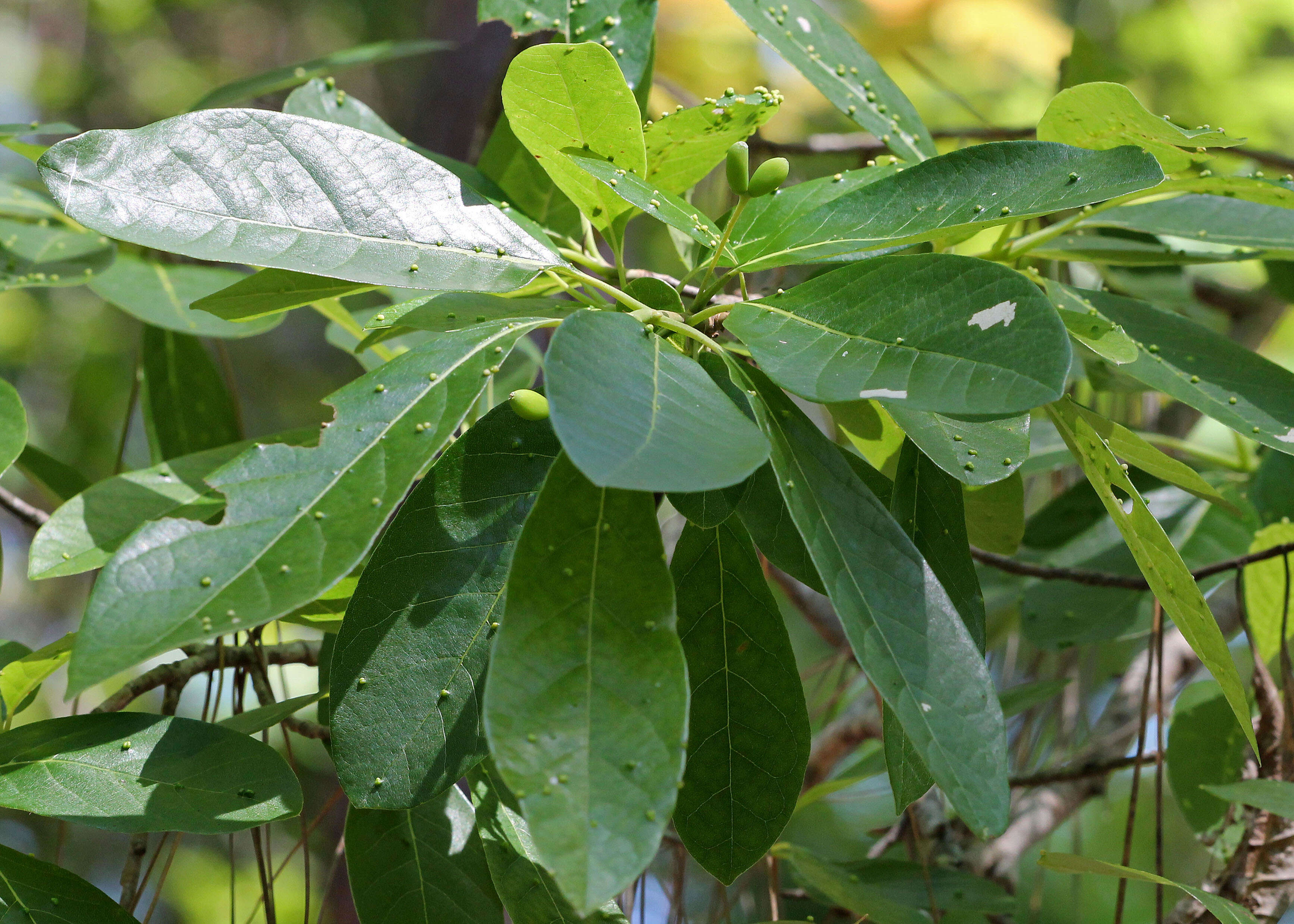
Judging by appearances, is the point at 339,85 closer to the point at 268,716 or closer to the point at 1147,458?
the point at 268,716

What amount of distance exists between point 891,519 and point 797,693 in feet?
0.46

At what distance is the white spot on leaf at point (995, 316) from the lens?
0.40 meters

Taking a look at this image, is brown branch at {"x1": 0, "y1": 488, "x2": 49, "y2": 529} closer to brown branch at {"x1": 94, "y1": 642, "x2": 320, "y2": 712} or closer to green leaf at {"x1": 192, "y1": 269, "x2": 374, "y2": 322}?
brown branch at {"x1": 94, "y1": 642, "x2": 320, "y2": 712}

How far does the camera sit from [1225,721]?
2.83ft

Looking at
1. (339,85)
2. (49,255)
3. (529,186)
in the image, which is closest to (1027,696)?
(529,186)

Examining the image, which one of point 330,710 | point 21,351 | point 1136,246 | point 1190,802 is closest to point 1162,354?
point 1136,246

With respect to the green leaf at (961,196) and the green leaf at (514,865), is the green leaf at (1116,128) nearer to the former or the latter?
the green leaf at (961,196)

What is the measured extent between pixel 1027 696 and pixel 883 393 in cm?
65

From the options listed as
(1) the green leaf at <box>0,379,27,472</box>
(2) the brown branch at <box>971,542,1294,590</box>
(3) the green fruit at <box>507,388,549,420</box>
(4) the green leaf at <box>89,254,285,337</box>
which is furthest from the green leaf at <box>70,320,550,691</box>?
(2) the brown branch at <box>971,542,1294,590</box>

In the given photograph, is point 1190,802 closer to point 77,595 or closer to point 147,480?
point 147,480

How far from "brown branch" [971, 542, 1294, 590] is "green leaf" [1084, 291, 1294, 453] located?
0.14 metres

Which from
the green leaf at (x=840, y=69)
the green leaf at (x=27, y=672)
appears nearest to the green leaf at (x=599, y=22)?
the green leaf at (x=840, y=69)

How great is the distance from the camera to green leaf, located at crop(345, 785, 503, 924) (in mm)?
602

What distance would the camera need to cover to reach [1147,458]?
565mm
